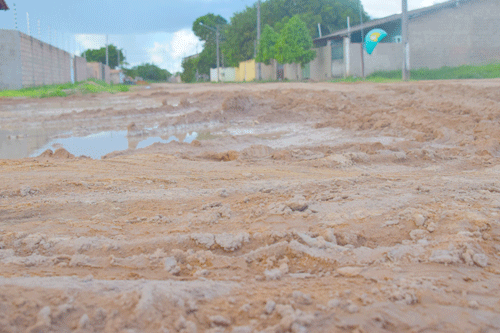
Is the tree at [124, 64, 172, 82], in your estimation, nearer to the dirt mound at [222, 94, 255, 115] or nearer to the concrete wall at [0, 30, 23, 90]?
the concrete wall at [0, 30, 23, 90]

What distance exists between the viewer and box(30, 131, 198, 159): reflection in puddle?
7047 mm

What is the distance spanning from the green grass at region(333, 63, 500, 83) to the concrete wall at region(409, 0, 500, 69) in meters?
1.77

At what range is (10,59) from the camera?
2066 centimetres

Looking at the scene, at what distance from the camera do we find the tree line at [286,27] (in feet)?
95.0

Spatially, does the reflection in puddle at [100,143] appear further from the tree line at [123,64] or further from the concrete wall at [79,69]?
the tree line at [123,64]

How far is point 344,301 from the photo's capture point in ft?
6.11

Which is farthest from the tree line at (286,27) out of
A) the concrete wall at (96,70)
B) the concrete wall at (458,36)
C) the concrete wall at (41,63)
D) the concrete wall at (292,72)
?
the concrete wall at (41,63)

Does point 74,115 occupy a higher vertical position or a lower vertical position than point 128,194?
higher

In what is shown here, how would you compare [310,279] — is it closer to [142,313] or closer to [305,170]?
[142,313]

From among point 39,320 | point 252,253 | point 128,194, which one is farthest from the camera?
point 128,194

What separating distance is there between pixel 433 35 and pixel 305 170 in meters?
23.5

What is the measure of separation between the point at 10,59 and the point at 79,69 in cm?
1498

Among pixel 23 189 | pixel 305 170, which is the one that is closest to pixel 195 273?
pixel 23 189

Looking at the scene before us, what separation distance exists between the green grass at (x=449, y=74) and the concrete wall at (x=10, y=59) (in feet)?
55.8
